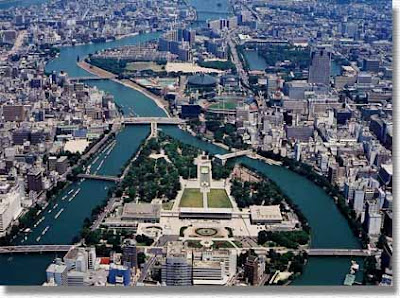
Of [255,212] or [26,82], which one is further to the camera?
[26,82]

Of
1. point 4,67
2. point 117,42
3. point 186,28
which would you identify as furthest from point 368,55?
point 4,67

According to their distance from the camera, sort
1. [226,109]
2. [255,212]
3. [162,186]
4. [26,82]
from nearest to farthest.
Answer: [255,212]
[162,186]
[226,109]
[26,82]

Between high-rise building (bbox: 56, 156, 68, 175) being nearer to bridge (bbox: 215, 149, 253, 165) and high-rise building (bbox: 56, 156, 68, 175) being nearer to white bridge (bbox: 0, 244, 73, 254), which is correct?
bridge (bbox: 215, 149, 253, 165)

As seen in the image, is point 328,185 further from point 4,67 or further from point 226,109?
point 4,67

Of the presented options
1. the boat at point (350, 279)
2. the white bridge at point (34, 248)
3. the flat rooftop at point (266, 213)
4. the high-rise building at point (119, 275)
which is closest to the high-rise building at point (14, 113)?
the white bridge at point (34, 248)

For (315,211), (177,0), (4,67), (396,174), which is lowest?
(315,211)

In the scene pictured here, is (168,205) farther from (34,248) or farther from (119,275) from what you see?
(119,275)

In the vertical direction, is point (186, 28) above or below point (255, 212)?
above
